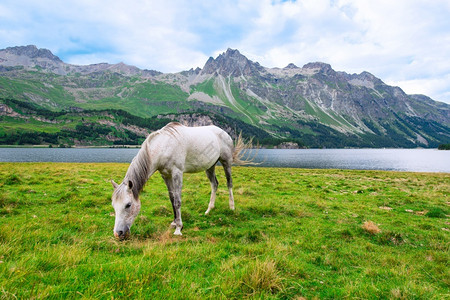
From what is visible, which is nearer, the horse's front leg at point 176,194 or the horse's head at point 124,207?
the horse's head at point 124,207

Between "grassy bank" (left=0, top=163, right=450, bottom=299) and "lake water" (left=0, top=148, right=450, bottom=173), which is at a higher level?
"grassy bank" (left=0, top=163, right=450, bottom=299)

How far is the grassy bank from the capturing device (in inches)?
127

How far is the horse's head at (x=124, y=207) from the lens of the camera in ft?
18.5

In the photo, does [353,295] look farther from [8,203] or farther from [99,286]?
[8,203]

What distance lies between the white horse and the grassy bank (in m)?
0.69

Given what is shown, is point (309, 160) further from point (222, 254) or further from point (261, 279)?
point (261, 279)

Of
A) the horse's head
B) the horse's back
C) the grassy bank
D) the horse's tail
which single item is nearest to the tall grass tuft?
the grassy bank

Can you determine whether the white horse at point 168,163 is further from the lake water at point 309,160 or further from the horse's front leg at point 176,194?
the lake water at point 309,160

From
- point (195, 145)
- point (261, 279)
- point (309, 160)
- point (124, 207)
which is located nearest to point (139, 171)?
point (124, 207)

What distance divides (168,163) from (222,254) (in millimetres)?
3378

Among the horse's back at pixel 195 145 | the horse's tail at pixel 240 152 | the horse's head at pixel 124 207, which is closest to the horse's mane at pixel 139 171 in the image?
the horse's head at pixel 124 207

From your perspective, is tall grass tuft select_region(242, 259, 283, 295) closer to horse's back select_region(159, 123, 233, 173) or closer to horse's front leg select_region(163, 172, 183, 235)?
horse's front leg select_region(163, 172, 183, 235)

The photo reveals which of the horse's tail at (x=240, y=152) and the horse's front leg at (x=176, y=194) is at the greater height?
the horse's tail at (x=240, y=152)

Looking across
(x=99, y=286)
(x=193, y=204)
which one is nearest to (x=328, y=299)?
(x=99, y=286)
